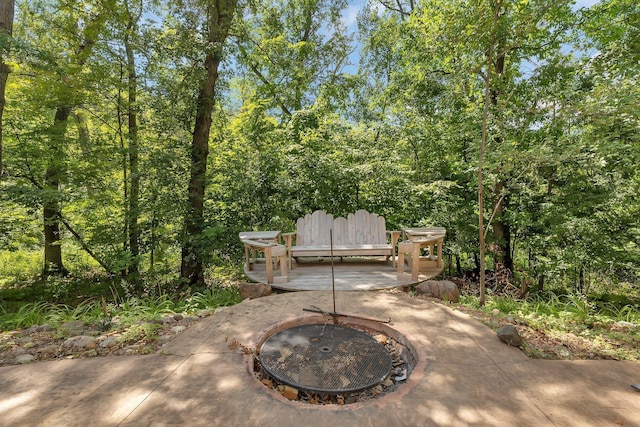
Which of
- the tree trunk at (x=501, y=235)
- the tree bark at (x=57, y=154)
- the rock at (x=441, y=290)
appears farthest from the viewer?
the tree trunk at (x=501, y=235)

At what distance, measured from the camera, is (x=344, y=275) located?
431cm

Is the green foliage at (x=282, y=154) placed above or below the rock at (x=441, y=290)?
above

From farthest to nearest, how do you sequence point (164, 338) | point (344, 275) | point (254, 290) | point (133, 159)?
point (133, 159)
point (344, 275)
point (254, 290)
point (164, 338)

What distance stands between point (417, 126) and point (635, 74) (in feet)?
10.9

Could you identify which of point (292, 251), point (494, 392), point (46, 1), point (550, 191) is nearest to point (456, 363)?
point (494, 392)

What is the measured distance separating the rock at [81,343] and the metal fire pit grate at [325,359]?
1399 mm

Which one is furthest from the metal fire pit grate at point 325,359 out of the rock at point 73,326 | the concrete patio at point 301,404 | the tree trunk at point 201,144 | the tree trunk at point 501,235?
the tree trunk at point 501,235

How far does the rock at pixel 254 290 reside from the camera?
3.68 meters

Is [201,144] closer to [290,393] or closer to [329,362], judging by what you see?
[329,362]

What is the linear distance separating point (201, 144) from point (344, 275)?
3559 millimetres

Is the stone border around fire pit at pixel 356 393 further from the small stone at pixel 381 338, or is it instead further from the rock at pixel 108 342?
the rock at pixel 108 342

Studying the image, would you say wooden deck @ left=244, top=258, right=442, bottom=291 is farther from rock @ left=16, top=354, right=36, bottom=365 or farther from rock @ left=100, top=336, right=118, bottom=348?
rock @ left=16, top=354, right=36, bottom=365

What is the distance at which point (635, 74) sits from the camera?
432cm

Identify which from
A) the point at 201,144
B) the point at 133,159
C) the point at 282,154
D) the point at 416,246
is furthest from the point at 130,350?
the point at 282,154
